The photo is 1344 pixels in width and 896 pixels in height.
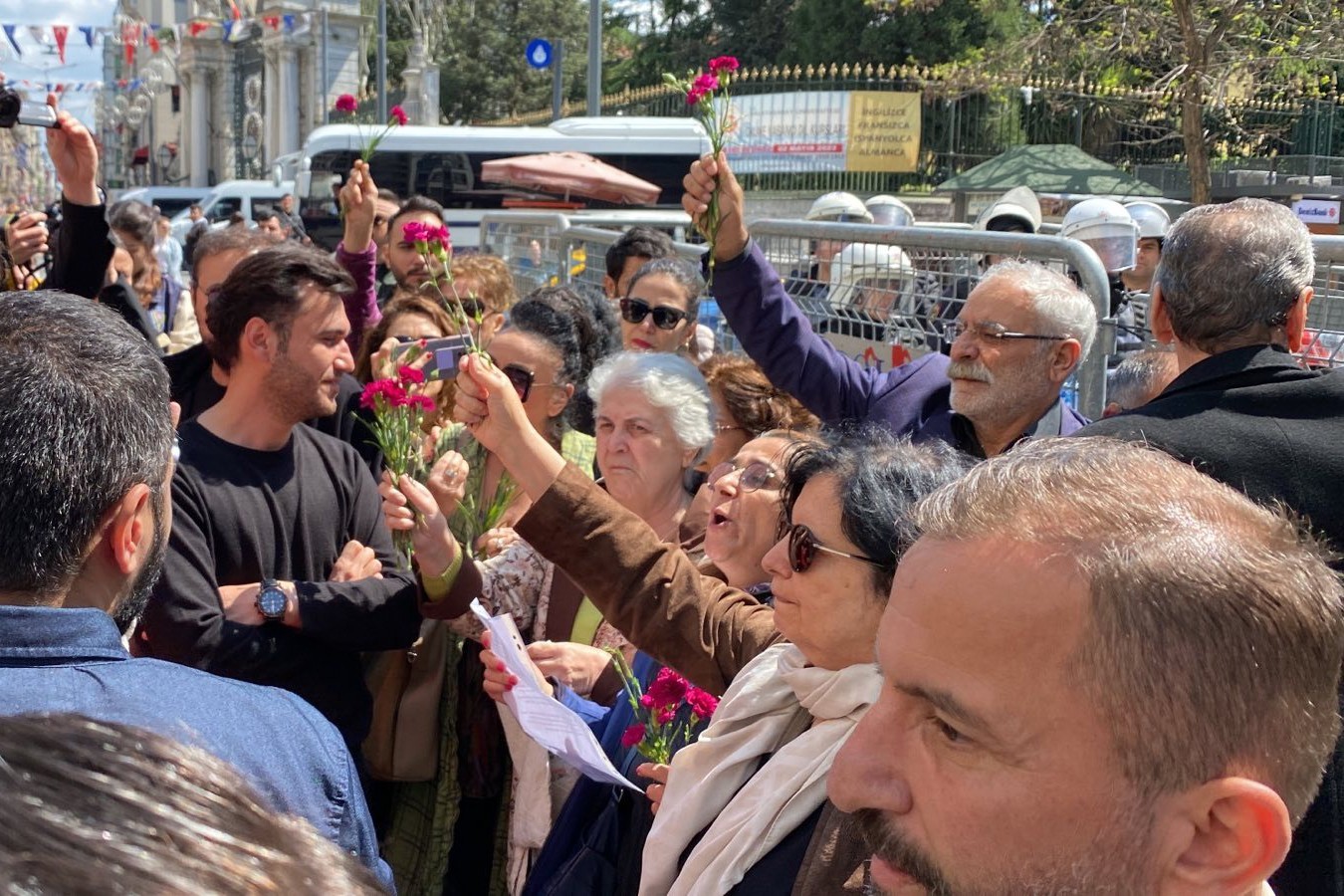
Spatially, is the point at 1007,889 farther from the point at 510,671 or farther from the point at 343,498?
the point at 343,498

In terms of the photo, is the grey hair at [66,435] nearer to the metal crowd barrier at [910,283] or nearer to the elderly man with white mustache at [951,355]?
the elderly man with white mustache at [951,355]

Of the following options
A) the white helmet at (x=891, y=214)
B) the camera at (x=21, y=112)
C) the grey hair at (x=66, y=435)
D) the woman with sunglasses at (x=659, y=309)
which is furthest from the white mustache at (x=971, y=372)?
the white helmet at (x=891, y=214)

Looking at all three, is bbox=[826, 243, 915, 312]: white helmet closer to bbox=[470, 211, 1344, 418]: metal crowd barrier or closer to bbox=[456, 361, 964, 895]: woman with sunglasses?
bbox=[470, 211, 1344, 418]: metal crowd barrier

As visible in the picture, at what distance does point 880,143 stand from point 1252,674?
19.8 metres

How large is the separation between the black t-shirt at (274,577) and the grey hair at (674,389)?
0.81 metres

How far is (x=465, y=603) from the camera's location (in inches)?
131

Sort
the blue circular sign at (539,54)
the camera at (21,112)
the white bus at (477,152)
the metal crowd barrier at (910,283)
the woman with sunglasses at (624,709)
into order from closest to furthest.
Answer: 1. the woman with sunglasses at (624,709)
2. the metal crowd barrier at (910,283)
3. the camera at (21,112)
4. the blue circular sign at (539,54)
5. the white bus at (477,152)

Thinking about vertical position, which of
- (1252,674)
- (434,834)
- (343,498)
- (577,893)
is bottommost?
(434,834)

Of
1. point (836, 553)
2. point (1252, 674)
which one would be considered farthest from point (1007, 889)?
point (836, 553)

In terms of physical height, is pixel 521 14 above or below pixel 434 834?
above

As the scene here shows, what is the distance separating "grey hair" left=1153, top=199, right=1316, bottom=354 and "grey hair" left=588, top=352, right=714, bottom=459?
129cm

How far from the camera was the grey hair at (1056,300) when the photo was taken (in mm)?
3688

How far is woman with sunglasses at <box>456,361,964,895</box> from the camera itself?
6.93ft

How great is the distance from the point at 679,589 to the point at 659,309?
2.71 meters
